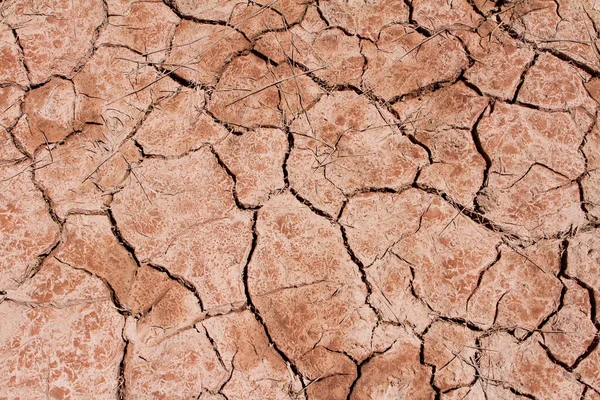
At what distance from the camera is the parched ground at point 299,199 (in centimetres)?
225

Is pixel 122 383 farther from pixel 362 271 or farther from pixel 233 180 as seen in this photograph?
pixel 362 271

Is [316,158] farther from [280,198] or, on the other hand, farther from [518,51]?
[518,51]

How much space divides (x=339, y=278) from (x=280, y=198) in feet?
1.46

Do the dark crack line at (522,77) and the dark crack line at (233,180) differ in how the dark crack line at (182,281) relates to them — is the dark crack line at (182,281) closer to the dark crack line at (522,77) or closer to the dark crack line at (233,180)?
the dark crack line at (233,180)

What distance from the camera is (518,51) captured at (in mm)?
2578

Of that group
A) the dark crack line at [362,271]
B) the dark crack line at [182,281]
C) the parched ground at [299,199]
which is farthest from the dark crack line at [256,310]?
the dark crack line at [362,271]

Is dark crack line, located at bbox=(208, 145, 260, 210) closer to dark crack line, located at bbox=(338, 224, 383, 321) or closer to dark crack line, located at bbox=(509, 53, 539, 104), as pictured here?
dark crack line, located at bbox=(338, 224, 383, 321)

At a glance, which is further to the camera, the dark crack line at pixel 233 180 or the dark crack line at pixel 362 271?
the dark crack line at pixel 233 180

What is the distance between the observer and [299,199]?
2.42m

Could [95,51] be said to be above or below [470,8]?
below

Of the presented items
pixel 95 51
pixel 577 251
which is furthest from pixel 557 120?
pixel 95 51

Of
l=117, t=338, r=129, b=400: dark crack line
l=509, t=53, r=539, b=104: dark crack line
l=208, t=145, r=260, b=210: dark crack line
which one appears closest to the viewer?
l=117, t=338, r=129, b=400: dark crack line

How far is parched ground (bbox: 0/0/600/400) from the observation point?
225 centimetres

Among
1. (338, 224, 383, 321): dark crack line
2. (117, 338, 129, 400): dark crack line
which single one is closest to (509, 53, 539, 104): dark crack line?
(338, 224, 383, 321): dark crack line
